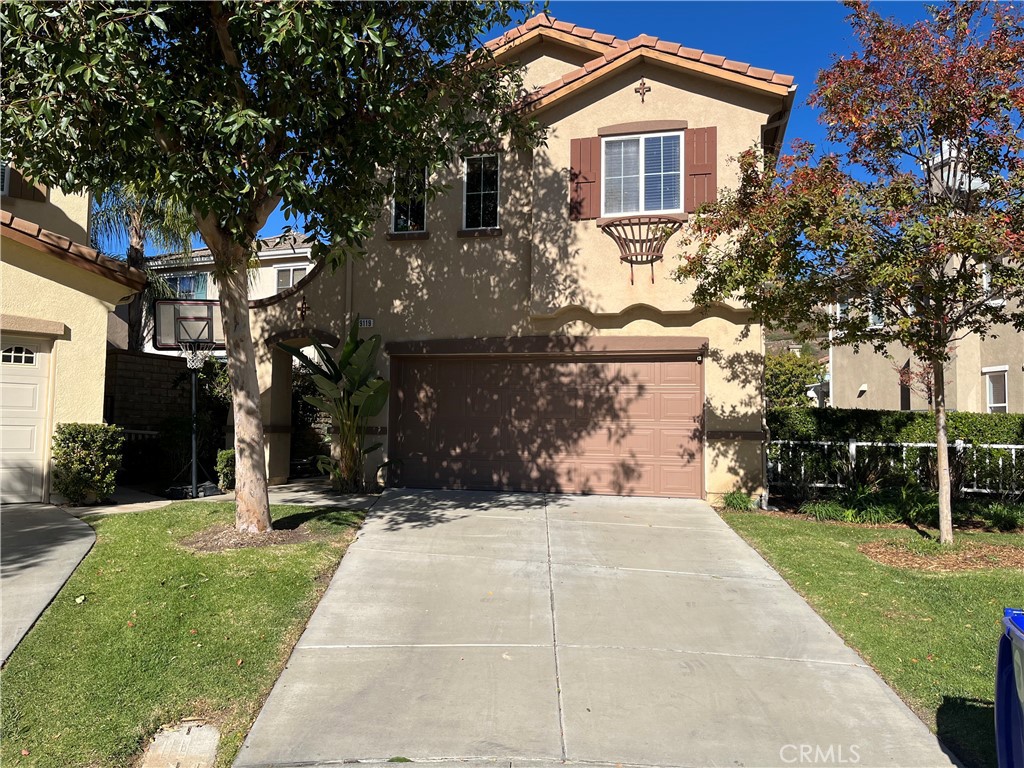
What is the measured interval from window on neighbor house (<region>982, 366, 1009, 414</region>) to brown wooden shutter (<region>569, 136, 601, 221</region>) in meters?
10.8

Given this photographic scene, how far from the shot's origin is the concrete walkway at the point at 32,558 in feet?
17.7

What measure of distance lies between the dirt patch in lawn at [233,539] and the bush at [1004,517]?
9.47m

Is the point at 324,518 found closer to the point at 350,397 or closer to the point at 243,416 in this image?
the point at 243,416

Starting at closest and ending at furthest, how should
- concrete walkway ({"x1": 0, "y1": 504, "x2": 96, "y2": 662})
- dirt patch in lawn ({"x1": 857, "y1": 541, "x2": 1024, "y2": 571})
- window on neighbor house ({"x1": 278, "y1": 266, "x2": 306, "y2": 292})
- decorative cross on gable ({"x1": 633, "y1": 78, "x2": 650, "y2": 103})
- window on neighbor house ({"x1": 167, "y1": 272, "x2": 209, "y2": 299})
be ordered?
concrete walkway ({"x1": 0, "y1": 504, "x2": 96, "y2": 662}), dirt patch in lawn ({"x1": 857, "y1": 541, "x2": 1024, "y2": 571}), decorative cross on gable ({"x1": 633, "y1": 78, "x2": 650, "y2": 103}), window on neighbor house ({"x1": 278, "y1": 266, "x2": 306, "y2": 292}), window on neighbor house ({"x1": 167, "y1": 272, "x2": 209, "y2": 299})

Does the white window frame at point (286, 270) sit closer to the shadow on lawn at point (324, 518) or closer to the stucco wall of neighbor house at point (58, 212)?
the stucco wall of neighbor house at point (58, 212)

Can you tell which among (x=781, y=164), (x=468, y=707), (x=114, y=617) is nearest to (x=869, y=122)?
(x=781, y=164)

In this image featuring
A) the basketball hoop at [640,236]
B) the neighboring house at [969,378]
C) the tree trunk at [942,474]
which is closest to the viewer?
the tree trunk at [942,474]

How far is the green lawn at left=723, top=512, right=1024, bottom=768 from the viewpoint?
4.59 meters

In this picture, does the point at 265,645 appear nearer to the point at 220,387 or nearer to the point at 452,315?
the point at 452,315

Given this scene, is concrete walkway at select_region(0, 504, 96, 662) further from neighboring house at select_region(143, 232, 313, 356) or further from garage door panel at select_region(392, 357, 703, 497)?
neighboring house at select_region(143, 232, 313, 356)

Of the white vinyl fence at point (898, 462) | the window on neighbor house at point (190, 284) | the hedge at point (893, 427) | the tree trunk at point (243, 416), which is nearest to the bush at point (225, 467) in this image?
the tree trunk at point (243, 416)

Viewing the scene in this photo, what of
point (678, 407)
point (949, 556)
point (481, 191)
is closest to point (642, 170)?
point (481, 191)

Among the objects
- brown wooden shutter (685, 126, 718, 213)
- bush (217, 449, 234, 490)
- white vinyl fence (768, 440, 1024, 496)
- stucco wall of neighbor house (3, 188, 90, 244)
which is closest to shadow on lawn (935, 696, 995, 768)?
white vinyl fence (768, 440, 1024, 496)

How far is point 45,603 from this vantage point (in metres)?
5.68
